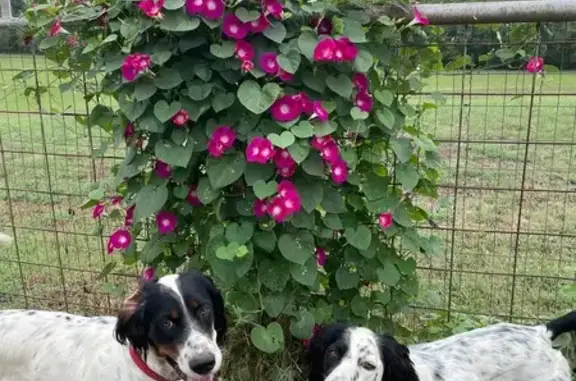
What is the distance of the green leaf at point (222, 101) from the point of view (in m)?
2.70

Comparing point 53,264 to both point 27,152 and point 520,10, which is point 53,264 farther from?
point 520,10

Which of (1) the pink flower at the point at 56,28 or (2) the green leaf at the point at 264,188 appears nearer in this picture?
(2) the green leaf at the point at 264,188

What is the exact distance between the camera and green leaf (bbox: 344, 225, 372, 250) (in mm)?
2898

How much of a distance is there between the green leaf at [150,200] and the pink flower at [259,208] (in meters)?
0.39

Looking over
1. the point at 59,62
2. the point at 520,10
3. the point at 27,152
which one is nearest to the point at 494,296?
the point at 520,10

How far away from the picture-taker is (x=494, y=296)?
3932 mm

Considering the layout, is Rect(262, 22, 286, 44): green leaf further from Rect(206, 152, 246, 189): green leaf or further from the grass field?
the grass field

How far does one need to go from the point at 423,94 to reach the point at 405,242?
2.30 ft

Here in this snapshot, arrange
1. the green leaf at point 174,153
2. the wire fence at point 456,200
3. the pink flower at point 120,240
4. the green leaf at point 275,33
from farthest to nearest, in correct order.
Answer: the wire fence at point 456,200 < the pink flower at point 120,240 < the green leaf at point 174,153 < the green leaf at point 275,33

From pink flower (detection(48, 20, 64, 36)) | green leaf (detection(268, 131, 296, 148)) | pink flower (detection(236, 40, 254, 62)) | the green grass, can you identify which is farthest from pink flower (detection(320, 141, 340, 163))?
pink flower (detection(48, 20, 64, 36))

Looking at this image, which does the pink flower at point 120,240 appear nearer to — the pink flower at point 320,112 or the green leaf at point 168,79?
the green leaf at point 168,79

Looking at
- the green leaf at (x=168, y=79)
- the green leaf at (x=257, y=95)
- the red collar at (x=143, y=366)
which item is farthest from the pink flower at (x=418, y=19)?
the red collar at (x=143, y=366)

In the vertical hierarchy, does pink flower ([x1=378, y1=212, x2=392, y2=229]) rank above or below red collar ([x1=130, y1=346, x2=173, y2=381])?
above

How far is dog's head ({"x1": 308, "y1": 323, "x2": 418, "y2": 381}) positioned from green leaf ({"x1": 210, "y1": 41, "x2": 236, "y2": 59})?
1192 mm
